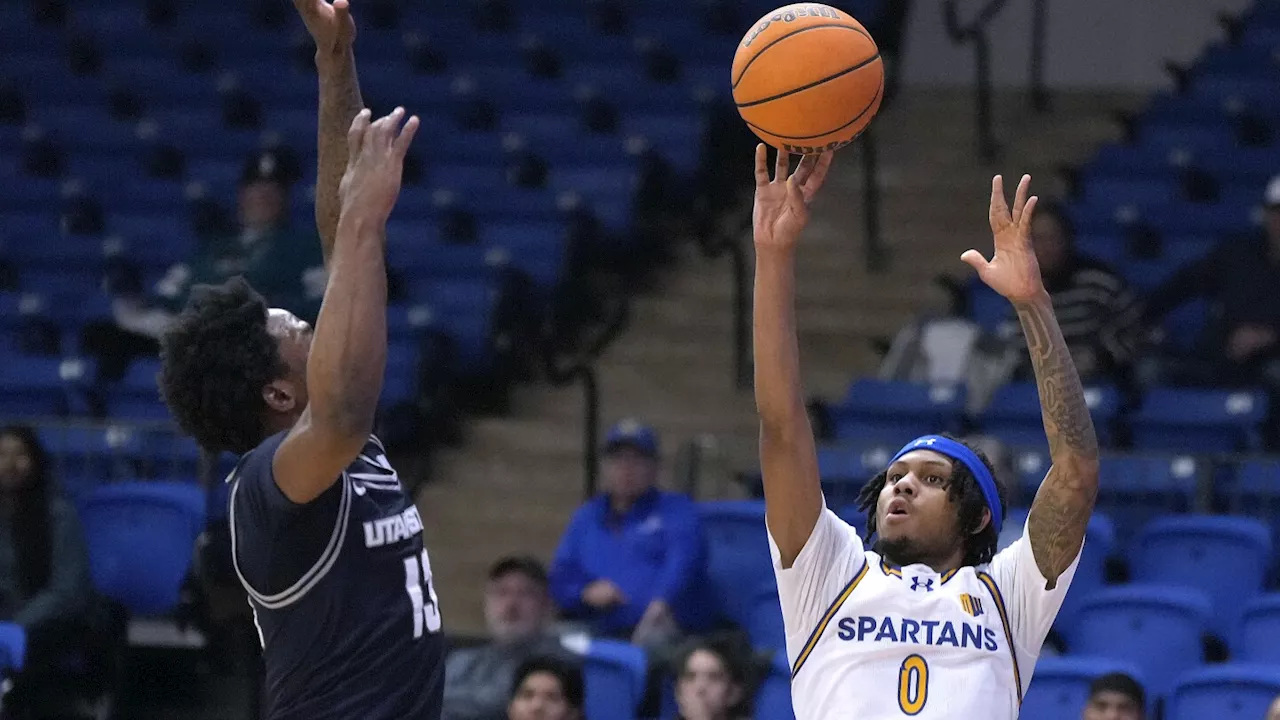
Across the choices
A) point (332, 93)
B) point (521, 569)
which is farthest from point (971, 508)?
point (521, 569)

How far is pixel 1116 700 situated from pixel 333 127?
302cm

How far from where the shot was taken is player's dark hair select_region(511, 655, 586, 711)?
6129 millimetres

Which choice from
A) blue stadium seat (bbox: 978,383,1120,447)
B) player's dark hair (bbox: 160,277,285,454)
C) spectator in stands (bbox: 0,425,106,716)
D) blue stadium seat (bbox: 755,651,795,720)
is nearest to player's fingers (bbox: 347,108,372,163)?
player's dark hair (bbox: 160,277,285,454)

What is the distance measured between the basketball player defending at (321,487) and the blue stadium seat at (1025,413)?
4951 millimetres

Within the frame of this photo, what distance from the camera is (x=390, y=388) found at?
28.7 ft

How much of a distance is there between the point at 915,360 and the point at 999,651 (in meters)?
5.29

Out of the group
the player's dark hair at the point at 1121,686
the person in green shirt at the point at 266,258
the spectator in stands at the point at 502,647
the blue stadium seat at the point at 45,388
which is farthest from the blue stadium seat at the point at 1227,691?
the blue stadium seat at the point at 45,388

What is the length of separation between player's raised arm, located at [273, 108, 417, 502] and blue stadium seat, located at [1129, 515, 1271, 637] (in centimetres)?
470

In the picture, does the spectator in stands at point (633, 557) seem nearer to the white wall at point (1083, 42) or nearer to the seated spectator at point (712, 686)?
the seated spectator at point (712, 686)

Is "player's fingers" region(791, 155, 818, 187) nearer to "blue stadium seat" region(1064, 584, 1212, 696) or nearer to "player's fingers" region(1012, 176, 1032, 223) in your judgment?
"player's fingers" region(1012, 176, 1032, 223)

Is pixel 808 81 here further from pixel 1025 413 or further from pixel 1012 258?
pixel 1025 413

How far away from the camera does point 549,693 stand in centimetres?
612

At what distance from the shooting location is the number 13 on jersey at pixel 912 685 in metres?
3.55

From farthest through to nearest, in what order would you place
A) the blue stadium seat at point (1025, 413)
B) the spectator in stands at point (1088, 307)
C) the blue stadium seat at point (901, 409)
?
the spectator in stands at point (1088, 307), the blue stadium seat at point (901, 409), the blue stadium seat at point (1025, 413)
